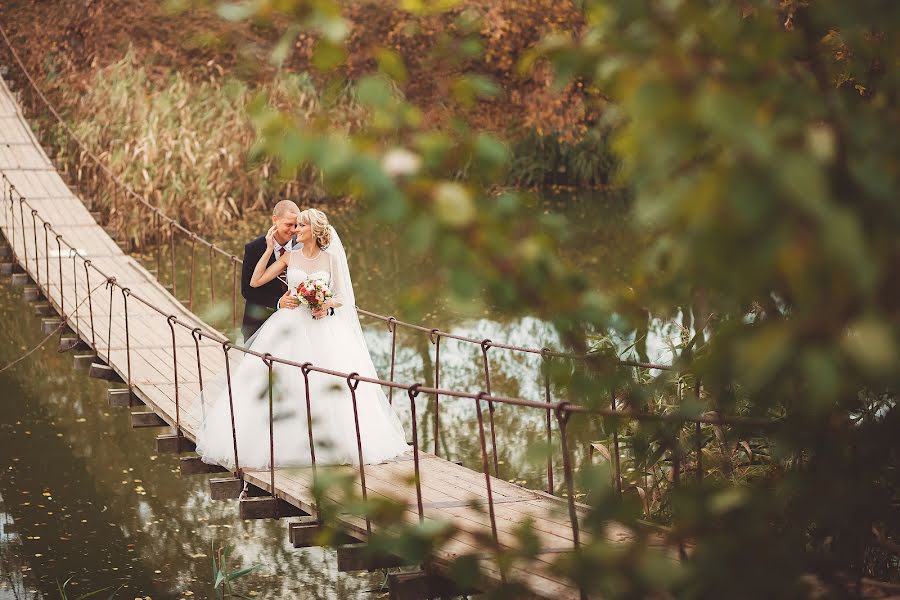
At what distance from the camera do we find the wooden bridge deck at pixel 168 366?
11.0ft

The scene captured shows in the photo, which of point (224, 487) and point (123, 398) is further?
point (123, 398)

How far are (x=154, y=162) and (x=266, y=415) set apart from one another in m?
6.95

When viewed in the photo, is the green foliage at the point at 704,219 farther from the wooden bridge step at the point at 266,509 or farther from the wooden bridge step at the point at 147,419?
the wooden bridge step at the point at 147,419

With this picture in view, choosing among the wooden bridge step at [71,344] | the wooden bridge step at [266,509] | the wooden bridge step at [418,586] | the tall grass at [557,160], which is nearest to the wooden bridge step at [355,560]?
the wooden bridge step at [418,586]

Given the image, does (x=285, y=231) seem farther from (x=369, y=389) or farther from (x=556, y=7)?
(x=556, y=7)

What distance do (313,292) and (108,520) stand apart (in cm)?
241

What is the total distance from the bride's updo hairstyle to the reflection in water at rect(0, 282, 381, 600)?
5.75 ft

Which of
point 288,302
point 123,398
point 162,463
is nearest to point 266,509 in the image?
point 288,302

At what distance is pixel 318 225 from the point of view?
466 cm

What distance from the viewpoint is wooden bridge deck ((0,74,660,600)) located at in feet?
11.0

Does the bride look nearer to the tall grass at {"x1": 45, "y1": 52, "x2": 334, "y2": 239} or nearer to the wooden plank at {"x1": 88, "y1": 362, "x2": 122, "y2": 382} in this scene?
the wooden plank at {"x1": 88, "y1": 362, "x2": 122, "y2": 382}

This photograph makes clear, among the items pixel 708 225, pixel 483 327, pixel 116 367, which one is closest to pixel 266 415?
pixel 116 367

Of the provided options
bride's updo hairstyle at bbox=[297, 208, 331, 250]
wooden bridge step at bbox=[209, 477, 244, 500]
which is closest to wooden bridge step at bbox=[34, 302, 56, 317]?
bride's updo hairstyle at bbox=[297, 208, 331, 250]

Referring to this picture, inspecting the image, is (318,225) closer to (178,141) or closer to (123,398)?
(123,398)
